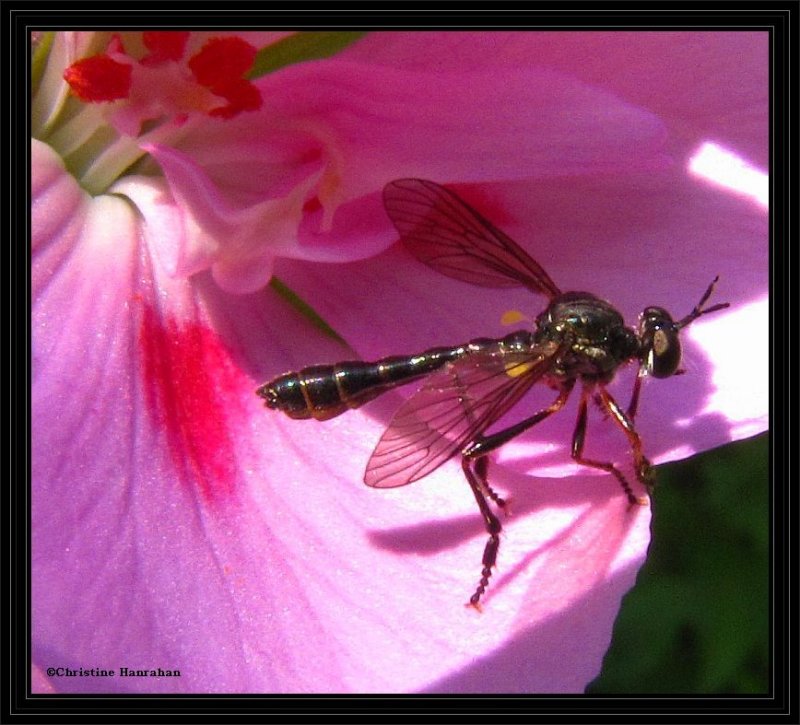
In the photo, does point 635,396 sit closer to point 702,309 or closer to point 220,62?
point 702,309

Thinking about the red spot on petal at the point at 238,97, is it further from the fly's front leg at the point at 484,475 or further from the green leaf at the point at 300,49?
the fly's front leg at the point at 484,475

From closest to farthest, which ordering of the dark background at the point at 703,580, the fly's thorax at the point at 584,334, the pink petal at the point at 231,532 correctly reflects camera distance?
the pink petal at the point at 231,532 → the fly's thorax at the point at 584,334 → the dark background at the point at 703,580

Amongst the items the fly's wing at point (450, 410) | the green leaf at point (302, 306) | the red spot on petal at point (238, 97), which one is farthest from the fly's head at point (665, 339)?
the red spot on petal at point (238, 97)

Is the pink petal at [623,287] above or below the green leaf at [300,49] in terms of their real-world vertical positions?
below

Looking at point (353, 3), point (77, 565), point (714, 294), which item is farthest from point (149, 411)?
point (714, 294)

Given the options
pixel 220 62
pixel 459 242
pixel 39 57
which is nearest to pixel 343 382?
pixel 459 242

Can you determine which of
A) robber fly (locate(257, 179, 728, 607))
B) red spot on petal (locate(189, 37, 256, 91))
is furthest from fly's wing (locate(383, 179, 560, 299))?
red spot on petal (locate(189, 37, 256, 91))
